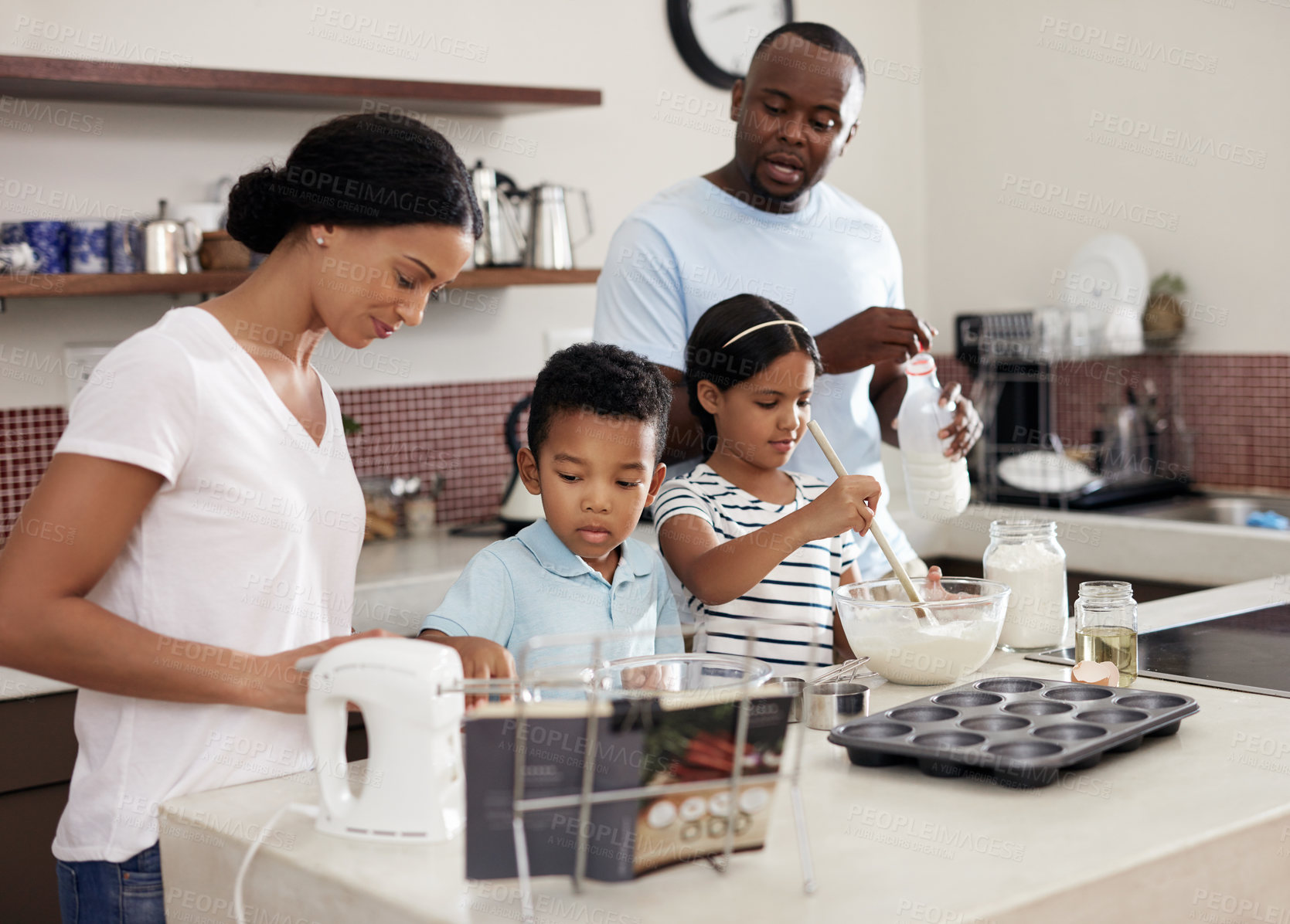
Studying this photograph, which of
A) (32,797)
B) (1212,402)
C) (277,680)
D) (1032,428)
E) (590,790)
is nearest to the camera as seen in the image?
(590,790)

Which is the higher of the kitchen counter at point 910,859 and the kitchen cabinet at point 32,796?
the kitchen counter at point 910,859

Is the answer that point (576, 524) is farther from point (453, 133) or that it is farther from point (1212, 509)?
point (1212, 509)

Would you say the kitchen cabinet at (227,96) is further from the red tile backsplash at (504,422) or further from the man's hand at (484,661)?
the man's hand at (484,661)

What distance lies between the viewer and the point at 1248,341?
319cm

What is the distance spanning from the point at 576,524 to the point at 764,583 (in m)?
0.33

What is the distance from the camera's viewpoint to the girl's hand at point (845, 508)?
1.37m

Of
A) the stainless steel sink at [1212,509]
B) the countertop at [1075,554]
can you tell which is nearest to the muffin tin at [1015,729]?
the countertop at [1075,554]

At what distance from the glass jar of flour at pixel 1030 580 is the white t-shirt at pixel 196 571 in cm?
83

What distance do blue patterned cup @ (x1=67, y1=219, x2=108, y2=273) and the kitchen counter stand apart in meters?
1.67

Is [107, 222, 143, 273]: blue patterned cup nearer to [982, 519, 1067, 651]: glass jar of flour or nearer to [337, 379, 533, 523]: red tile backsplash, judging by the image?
[337, 379, 533, 523]: red tile backsplash

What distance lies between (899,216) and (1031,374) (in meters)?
0.77

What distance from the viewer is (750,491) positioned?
1631mm

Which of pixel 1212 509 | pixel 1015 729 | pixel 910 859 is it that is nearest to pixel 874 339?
pixel 1015 729

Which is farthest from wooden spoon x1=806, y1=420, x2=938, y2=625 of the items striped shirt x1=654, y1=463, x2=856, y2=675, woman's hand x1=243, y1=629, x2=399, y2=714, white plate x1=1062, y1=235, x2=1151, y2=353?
white plate x1=1062, y1=235, x2=1151, y2=353
